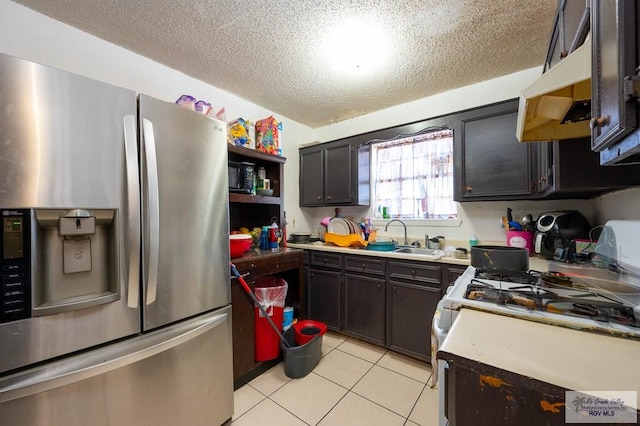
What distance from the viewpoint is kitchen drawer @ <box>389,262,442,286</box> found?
1954mm

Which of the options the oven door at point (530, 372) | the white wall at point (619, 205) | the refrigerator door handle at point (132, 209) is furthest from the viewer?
the white wall at point (619, 205)

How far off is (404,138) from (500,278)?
6.15ft

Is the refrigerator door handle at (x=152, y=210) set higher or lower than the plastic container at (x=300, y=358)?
higher

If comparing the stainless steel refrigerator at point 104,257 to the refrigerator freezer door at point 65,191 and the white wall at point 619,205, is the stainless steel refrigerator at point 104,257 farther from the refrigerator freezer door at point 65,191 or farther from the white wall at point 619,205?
the white wall at point 619,205

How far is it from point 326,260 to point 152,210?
1.75m

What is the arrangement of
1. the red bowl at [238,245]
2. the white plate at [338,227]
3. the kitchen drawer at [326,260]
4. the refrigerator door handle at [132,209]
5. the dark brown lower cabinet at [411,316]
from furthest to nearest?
the white plate at [338,227] < the kitchen drawer at [326,260] < the dark brown lower cabinet at [411,316] < the red bowl at [238,245] < the refrigerator door handle at [132,209]

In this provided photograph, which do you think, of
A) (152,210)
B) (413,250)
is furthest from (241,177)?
(413,250)

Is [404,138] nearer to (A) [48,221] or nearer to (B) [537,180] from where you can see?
(B) [537,180]

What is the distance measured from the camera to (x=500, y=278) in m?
1.24

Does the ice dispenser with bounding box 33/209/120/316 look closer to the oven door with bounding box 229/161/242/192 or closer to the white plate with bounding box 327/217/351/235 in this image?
the oven door with bounding box 229/161/242/192

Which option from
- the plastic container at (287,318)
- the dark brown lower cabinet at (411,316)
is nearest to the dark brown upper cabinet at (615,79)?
the dark brown lower cabinet at (411,316)

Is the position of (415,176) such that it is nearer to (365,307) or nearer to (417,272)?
(417,272)

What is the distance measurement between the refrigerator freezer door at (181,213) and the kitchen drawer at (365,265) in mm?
1248

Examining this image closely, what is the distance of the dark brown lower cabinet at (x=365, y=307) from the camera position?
224 cm
